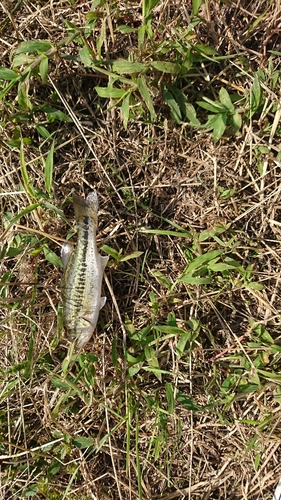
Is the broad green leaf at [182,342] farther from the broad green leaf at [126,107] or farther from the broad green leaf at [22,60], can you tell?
the broad green leaf at [22,60]

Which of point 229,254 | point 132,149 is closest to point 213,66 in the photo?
point 132,149

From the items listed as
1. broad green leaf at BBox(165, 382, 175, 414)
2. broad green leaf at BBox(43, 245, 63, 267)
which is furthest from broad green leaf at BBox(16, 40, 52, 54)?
broad green leaf at BBox(165, 382, 175, 414)

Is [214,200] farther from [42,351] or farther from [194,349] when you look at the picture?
[42,351]

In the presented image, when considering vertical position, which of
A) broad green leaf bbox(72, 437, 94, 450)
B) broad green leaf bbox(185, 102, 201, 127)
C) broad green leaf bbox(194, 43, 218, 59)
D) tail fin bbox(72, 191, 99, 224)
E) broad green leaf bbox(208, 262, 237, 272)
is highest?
broad green leaf bbox(194, 43, 218, 59)

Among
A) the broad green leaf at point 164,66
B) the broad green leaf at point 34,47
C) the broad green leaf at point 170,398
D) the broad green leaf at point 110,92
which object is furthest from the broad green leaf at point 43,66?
the broad green leaf at point 170,398

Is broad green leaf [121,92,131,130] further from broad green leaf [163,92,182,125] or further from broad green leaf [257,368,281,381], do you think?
broad green leaf [257,368,281,381]

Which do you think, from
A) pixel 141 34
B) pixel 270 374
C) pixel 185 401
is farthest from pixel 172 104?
pixel 185 401

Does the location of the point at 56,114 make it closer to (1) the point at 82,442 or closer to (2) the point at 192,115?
(2) the point at 192,115
